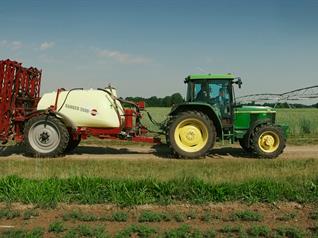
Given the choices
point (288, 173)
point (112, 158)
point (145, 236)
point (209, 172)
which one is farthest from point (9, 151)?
point (145, 236)

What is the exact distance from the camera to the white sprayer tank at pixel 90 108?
12.6 metres

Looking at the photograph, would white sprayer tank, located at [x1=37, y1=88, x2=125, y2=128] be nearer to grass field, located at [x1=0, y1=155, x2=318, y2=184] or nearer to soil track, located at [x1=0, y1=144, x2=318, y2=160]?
soil track, located at [x1=0, y1=144, x2=318, y2=160]

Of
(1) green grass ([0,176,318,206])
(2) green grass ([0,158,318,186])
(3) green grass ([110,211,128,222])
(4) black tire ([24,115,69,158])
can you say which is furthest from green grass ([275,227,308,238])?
(4) black tire ([24,115,69,158])

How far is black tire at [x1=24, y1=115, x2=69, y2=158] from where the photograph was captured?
12422mm

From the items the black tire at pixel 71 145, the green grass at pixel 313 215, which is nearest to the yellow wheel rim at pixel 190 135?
the black tire at pixel 71 145

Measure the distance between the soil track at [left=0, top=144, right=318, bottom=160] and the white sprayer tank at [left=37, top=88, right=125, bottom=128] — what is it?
96 centimetres

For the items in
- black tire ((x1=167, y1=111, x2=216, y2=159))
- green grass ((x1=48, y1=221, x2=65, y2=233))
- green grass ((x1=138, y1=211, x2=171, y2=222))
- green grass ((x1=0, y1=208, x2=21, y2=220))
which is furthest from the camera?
black tire ((x1=167, y1=111, x2=216, y2=159))

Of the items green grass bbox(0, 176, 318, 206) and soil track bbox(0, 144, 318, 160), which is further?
soil track bbox(0, 144, 318, 160)

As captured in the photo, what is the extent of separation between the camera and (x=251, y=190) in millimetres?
7504

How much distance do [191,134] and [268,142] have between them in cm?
206

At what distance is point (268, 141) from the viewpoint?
12.5 m

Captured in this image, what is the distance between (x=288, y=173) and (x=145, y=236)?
4805 millimetres

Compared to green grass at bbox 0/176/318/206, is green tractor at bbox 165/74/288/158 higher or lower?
higher

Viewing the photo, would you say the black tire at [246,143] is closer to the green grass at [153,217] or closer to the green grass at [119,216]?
the green grass at [153,217]
